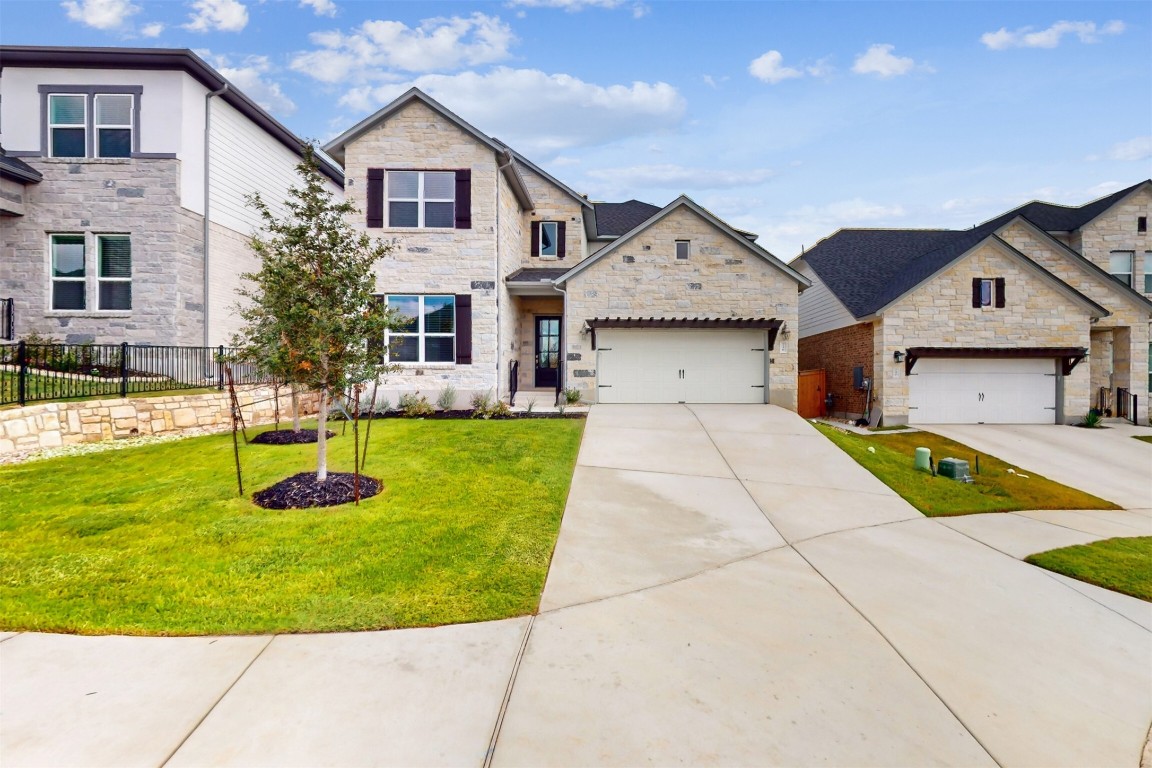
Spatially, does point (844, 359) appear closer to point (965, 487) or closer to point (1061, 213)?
point (965, 487)

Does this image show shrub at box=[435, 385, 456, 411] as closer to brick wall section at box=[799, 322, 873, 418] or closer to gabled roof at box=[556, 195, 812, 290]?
gabled roof at box=[556, 195, 812, 290]

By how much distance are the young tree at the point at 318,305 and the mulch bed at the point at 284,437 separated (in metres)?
3.63

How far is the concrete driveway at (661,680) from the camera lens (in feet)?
8.39

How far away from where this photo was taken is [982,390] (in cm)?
1523

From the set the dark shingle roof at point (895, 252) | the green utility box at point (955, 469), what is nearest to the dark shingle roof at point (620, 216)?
the dark shingle roof at point (895, 252)

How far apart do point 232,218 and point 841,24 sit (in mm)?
16913

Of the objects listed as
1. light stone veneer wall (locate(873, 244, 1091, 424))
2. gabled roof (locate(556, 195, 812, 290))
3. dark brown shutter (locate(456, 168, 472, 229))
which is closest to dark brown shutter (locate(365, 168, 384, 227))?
dark brown shutter (locate(456, 168, 472, 229))

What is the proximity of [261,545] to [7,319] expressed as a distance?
14.3 meters

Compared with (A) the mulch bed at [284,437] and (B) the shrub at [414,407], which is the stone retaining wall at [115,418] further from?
(B) the shrub at [414,407]

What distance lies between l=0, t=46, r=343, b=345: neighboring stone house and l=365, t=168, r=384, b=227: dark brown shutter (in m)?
4.91

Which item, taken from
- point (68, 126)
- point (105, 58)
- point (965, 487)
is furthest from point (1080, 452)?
point (68, 126)

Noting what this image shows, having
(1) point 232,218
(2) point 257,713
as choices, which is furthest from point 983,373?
→ (1) point 232,218

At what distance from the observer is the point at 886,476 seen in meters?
8.84

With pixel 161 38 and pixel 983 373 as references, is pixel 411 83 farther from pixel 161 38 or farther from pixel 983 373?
pixel 983 373
